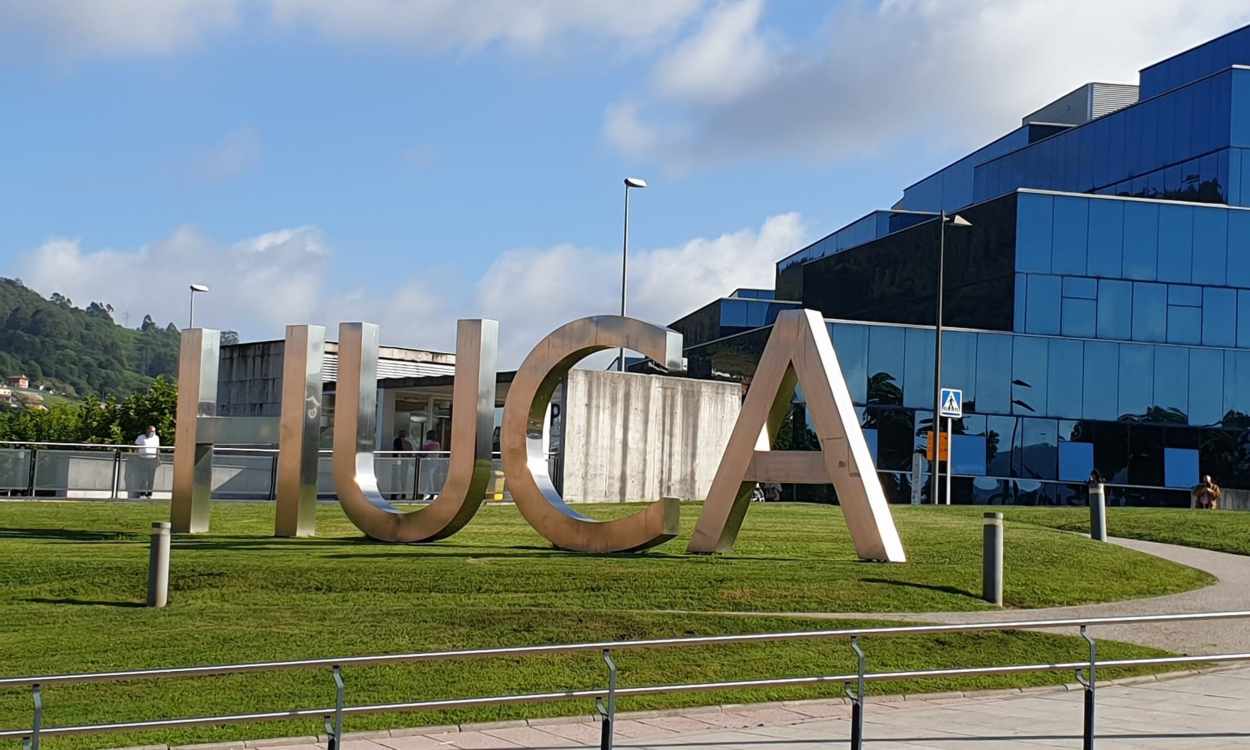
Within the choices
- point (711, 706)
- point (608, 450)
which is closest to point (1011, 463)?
point (608, 450)

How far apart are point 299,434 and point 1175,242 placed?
36.1 metres

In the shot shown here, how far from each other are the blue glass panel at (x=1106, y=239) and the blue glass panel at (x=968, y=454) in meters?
6.89

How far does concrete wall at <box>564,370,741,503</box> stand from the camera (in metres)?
33.7

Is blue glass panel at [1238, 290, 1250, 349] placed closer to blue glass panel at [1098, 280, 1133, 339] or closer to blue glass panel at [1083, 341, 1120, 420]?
blue glass panel at [1098, 280, 1133, 339]

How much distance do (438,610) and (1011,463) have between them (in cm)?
3547

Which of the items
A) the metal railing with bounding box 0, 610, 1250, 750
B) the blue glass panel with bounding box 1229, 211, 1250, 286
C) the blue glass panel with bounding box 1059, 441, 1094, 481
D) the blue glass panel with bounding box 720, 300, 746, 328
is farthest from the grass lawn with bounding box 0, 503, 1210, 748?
the blue glass panel with bounding box 720, 300, 746, 328

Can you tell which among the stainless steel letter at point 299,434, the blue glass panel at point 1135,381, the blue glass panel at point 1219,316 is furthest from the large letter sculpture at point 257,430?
the blue glass panel at point 1219,316

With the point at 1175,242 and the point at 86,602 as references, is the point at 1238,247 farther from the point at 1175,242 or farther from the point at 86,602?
the point at 86,602

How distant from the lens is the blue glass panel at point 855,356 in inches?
1826

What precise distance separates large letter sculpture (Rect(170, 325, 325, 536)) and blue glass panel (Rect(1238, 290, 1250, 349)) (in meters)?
36.9

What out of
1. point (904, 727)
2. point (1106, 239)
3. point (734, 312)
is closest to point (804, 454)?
point (904, 727)

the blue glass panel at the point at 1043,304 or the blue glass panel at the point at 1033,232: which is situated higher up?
the blue glass panel at the point at 1033,232

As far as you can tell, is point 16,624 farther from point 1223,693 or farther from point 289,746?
point 1223,693

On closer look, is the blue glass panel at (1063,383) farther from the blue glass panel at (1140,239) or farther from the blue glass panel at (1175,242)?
the blue glass panel at (1175,242)
